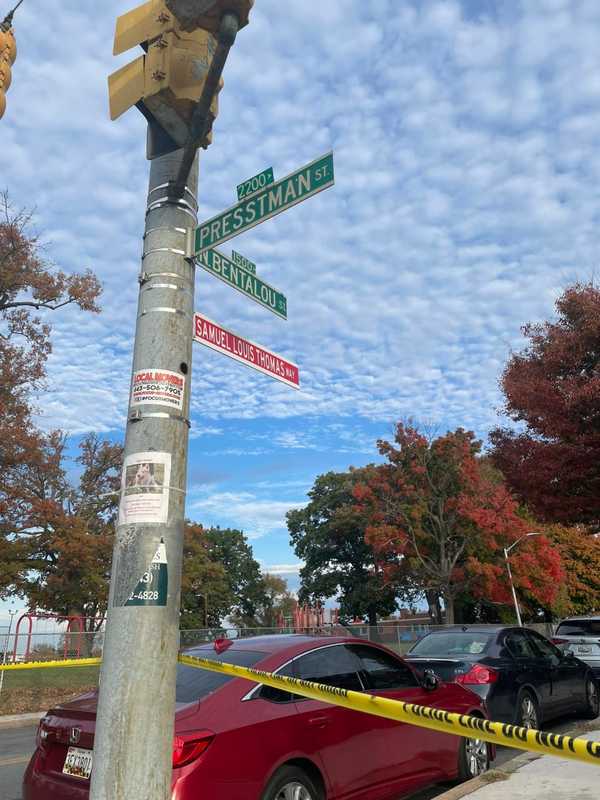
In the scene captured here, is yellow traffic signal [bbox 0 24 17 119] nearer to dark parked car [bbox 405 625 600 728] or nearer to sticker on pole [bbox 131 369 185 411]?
sticker on pole [bbox 131 369 185 411]

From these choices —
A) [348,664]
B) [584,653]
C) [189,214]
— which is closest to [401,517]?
[584,653]

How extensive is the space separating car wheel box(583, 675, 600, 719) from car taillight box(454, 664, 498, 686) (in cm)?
329

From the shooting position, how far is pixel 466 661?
9078mm

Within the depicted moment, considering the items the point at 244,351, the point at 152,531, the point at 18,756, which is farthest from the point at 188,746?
the point at 18,756

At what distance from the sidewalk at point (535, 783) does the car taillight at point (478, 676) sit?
1.84 meters

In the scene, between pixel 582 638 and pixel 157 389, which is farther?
pixel 582 638

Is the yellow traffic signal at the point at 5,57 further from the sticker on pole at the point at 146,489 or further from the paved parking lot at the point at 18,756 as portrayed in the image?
the paved parking lot at the point at 18,756

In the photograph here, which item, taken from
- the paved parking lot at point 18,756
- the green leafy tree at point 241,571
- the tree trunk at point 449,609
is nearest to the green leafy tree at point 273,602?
the green leafy tree at point 241,571

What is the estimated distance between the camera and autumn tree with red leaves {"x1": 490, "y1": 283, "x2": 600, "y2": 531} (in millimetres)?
14695

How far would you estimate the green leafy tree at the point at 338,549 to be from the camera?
59844mm

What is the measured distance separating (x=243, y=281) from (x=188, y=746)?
2.89m

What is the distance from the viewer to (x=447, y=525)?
132ft

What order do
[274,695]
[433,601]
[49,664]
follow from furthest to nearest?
[433,601], [49,664], [274,695]

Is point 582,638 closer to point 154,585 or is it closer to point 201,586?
point 154,585
